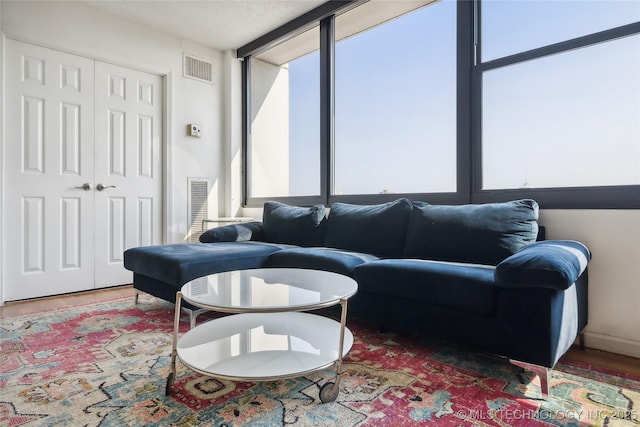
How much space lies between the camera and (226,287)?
1482mm

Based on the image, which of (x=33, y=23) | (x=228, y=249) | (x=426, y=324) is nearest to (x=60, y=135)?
(x=33, y=23)

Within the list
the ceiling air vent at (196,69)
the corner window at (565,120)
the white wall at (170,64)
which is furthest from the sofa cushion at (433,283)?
the ceiling air vent at (196,69)

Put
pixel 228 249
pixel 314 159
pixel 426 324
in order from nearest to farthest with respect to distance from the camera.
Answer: pixel 426 324
pixel 228 249
pixel 314 159

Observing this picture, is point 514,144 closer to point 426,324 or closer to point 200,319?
point 426,324

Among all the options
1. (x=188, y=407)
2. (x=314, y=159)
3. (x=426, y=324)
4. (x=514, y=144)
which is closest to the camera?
(x=188, y=407)

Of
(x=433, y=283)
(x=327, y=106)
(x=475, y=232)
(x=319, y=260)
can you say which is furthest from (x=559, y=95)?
(x=327, y=106)

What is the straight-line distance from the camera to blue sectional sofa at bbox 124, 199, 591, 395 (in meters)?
1.41

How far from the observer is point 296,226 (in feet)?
9.97

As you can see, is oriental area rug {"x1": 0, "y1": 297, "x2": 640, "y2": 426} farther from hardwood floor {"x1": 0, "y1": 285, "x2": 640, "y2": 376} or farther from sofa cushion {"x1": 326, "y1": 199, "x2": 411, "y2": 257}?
sofa cushion {"x1": 326, "y1": 199, "x2": 411, "y2": 257}

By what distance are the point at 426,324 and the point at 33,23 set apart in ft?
12.2

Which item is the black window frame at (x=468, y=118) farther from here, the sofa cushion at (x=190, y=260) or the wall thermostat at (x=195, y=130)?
the wall thermostat at (x=195, y=130)

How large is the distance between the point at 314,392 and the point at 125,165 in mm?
3055

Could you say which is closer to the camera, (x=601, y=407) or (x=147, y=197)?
(x=601, y=407)

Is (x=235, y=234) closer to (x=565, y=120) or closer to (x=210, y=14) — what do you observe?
(x=210, y=14)
